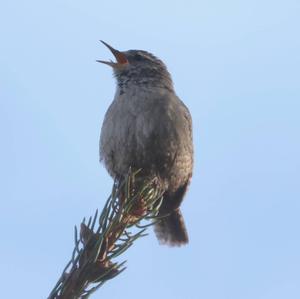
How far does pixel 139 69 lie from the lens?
660 centimetres

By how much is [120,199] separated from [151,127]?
8.44 ft

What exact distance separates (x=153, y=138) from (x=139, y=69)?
4.33 ft

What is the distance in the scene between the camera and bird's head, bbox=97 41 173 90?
6.39 meters

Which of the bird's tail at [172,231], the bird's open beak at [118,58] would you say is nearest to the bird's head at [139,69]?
the bird's open beak at [118,58]

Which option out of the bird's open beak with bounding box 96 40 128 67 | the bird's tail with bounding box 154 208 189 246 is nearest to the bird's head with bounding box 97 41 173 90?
the bird's open beak with bounding box 96 40 128 67

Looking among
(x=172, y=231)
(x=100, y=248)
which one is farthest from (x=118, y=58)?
(x=100, y=248)

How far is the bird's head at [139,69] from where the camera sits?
639 cm

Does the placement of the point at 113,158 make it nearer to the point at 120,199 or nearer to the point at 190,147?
the point at 190,147

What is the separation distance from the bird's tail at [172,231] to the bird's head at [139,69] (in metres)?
1.34

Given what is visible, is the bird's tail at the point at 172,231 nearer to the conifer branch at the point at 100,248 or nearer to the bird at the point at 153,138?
the bird at the point at 153,138

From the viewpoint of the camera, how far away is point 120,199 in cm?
301

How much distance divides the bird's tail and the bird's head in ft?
4.41

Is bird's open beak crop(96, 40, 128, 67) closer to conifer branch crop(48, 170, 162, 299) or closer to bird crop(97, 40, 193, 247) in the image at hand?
bird crop(97, 40, 193, 247)

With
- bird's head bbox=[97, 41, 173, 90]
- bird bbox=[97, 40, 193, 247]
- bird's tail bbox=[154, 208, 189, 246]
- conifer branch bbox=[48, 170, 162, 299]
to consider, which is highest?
bird's head bbox=[97, 41, 173, 90]
